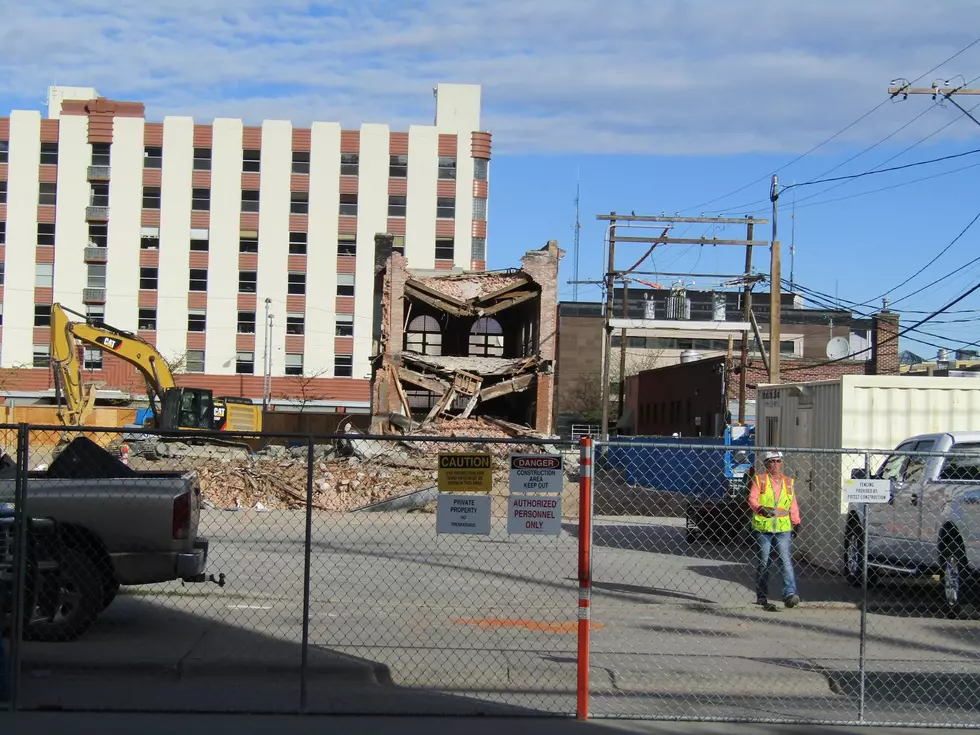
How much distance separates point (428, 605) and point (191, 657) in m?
3.88

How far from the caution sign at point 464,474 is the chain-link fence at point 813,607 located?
925 millimetres

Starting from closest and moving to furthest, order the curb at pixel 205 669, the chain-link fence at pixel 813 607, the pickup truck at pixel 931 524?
1. the chain-link fence at pixel 813 607
2. the curb at pixel 205 669
3. the pickup truck at pixel 931 524

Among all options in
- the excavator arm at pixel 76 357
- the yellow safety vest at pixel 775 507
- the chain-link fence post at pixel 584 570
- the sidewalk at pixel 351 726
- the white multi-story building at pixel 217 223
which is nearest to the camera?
the sidewalk at pixel 351 726

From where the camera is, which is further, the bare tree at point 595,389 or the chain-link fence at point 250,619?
the bare tree at point 595,389

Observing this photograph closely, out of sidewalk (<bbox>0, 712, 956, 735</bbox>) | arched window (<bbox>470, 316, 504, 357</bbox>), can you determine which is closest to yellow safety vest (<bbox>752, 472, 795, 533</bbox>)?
sidewalk (<bbox>0, 712, 956, 735</bbox>)

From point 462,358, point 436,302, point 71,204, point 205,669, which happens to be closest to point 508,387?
point 462,358

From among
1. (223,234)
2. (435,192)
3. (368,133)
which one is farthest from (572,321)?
(223,234)

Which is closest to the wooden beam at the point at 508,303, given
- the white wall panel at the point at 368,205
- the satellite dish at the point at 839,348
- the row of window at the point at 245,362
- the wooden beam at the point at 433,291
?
the wooden beam at the point at 433,291

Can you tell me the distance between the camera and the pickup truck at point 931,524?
35.0ft

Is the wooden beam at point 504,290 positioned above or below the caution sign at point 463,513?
above

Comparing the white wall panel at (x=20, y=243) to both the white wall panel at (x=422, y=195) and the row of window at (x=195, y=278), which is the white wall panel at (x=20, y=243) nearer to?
the row of window at (x=195, y=278)

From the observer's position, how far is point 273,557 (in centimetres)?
1591

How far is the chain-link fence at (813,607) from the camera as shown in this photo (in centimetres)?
796

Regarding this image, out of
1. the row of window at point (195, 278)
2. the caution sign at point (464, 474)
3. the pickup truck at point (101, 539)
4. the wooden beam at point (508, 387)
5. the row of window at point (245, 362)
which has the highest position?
the row of window at point (195, 278)
